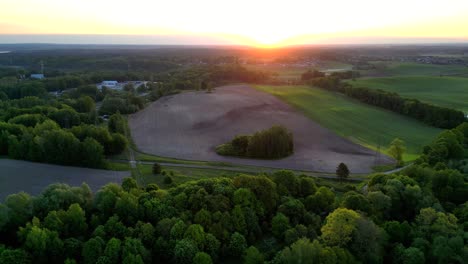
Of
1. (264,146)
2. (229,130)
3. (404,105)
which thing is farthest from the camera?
(404,105)

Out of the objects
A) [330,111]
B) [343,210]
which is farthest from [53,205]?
[330,111]

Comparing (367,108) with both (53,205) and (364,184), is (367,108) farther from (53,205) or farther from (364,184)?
(53,205)

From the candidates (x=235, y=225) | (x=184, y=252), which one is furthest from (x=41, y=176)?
(x=235, y=225)

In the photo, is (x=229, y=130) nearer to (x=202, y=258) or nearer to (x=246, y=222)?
(x=246, y=222)

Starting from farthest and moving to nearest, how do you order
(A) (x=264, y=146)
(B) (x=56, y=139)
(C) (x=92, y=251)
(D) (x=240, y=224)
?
1. (A) (x=264, y=146)
2. (B) (x=56, y=139)
3. (D) (x=240, y=224)
4. (C) (x=92, y=251)

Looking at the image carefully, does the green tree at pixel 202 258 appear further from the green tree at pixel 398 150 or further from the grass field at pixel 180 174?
the green tree at pixel 398 150

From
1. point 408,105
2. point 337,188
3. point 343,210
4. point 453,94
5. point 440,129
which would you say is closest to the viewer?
point 343,210

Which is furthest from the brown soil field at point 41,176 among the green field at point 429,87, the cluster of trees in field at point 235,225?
the green field at point 429,87

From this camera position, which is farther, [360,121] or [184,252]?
[360,121]
